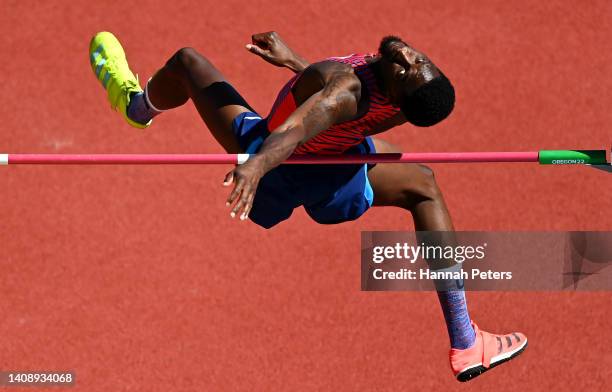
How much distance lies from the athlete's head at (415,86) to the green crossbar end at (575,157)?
72 cm

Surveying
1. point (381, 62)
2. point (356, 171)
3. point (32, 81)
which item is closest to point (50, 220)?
point (32, 81)

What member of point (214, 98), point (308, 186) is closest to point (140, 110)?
point (214, 98)

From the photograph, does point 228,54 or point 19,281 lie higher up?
point 228,54

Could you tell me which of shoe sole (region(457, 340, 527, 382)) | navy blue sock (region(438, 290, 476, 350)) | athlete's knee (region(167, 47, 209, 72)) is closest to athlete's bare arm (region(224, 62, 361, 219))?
athlete's knee (region(167, 47, 209, 72))

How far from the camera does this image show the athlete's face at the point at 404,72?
5449mm

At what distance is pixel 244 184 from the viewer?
496cm

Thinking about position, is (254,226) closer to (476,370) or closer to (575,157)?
(476,370)

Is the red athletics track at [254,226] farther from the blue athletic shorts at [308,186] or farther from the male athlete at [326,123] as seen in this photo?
the blue athletic shorts at [308,186]

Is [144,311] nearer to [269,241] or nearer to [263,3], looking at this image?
[269,241]

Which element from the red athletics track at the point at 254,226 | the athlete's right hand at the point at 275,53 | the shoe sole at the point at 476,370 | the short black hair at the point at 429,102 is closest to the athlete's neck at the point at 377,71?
the short black hair at the point at 429,102

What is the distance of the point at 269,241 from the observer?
8.57 m

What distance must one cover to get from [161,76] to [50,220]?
2553mm

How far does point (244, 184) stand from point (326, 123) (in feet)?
1.77

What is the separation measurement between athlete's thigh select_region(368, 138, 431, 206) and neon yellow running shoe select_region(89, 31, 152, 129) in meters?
1.39
